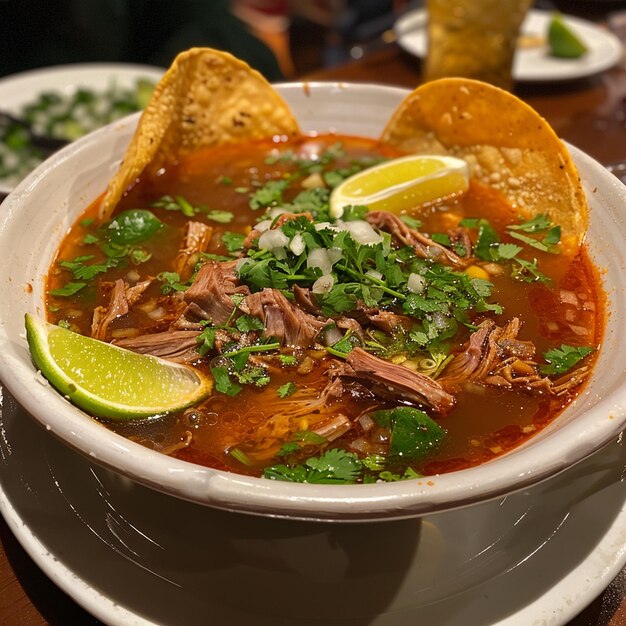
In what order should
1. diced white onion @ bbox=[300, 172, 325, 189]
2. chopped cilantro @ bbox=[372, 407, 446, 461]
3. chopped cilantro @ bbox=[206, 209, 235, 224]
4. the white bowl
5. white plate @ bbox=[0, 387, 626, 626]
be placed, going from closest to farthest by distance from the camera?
the white bowl < white plate @ bbox=[0, 387, 626, 626] < chopped cilantro @ bbox=[372, 407, 446, 461] < chopped cilantro @ bbox=[206, 209, 235, 224] < diced white onion @ bbox=[300, 172, 325, 189]

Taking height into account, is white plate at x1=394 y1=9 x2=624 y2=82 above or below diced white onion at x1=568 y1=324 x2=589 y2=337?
above

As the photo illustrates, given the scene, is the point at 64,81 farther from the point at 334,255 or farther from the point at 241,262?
the point at 334,255

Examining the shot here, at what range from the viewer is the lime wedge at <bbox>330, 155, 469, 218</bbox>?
93.0 inches

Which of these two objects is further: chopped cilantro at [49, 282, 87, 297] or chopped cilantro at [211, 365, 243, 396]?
chopped cilantro at [49, 282, 87, 297]

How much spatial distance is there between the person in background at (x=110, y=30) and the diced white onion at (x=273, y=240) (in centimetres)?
332

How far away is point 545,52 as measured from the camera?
4.27 m

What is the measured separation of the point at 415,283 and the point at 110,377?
836 mm

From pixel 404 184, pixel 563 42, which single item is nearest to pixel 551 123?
pixel 563 42

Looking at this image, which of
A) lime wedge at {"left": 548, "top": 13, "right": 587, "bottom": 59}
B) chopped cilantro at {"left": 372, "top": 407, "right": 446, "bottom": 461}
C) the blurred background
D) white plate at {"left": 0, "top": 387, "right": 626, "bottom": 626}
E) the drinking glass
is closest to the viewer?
white plate at {"left": 0, "top": 387, "right": 626, "bottom": 626}

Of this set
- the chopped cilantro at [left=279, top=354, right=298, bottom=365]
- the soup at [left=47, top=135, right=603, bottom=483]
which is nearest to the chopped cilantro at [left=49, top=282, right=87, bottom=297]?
the soup at [left=47, top=135, right=603, bottom=483]

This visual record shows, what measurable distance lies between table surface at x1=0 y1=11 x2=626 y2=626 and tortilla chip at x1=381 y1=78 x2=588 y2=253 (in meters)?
1.11

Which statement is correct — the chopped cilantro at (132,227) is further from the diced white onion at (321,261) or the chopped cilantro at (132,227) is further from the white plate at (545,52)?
the white plate at (545,52)

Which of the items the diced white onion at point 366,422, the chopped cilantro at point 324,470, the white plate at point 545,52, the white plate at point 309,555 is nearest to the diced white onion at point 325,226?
the diced white onion at point 366,422

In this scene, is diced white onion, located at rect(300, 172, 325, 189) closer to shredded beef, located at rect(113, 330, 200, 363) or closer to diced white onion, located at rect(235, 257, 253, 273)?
diced white onion, located at rect(235, 257, 253, 273)
